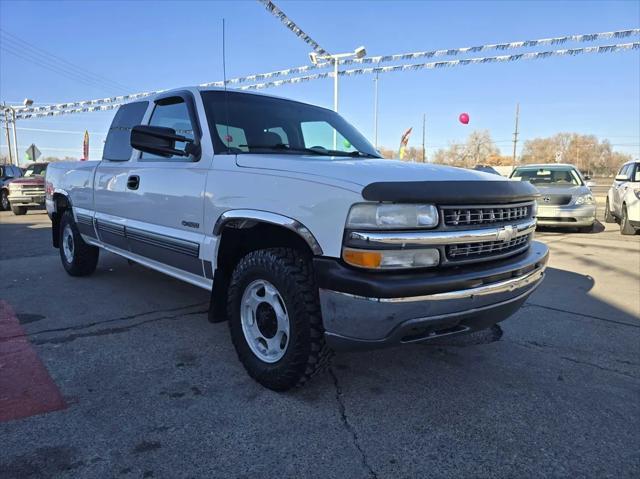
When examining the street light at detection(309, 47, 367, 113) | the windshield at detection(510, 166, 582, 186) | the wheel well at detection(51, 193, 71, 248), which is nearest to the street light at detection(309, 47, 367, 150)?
the street light at detection(309, 47, 367, 113)

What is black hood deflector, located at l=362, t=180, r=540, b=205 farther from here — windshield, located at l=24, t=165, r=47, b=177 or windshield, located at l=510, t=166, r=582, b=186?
windshield, located at l=24, t=165, r=47, b=177

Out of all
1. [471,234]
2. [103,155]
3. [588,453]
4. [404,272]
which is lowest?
[588,453]

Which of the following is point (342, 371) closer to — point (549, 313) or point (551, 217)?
point (549, 313)

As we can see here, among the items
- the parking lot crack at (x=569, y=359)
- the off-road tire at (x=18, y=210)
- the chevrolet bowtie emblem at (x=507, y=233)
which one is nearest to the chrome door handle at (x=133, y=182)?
the chevrolet bowtie emblem at (x=507, y=233)

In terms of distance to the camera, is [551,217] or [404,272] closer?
[404,272]

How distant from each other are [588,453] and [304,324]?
1554 mm

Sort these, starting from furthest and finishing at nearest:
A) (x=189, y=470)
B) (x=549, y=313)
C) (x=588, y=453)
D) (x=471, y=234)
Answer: (x=549, y=313), (x=471, y=234), (x=588, y=453), (x=189, y=470)

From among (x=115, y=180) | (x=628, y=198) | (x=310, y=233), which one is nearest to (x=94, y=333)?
(x=115, y=180)

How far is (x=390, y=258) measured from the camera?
2316mm

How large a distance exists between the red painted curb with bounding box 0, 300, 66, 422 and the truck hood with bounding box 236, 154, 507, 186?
1822 mm

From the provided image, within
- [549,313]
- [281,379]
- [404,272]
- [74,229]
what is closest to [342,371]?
[281,379]

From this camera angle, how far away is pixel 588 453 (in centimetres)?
232

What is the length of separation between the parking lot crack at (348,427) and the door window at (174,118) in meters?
1.98

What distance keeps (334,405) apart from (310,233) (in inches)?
41.4
